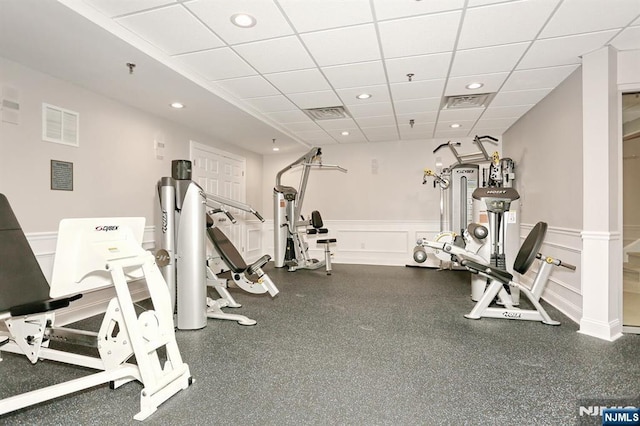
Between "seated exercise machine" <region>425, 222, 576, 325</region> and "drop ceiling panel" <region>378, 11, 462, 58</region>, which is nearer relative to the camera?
"drop ceiling panel" <region>378, 11, 462, 58</region>

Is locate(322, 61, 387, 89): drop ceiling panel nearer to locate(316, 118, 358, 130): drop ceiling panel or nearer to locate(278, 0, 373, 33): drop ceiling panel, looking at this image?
locate(278, 0, 373, 33): drop ceiling panel

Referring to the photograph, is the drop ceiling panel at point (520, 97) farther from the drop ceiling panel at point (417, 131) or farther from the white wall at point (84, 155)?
the white wall at point (84, 155)

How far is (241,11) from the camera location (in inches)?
87.0

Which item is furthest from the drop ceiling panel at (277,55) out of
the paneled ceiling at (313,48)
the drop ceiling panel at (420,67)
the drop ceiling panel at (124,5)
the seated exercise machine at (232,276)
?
the seated exercise machine at (232,276)

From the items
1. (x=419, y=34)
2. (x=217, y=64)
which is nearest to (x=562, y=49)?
(x=419, y=34)

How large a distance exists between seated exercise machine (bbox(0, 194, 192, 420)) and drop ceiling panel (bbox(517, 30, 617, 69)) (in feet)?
11.0

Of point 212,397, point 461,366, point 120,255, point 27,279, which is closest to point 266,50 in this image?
point 120,255

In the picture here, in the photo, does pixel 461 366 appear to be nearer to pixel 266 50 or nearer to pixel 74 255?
pixel 74 255

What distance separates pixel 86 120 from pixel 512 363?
435 cm

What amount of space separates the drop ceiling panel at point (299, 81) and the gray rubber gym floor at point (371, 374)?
7.89ft

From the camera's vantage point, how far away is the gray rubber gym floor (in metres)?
1.66

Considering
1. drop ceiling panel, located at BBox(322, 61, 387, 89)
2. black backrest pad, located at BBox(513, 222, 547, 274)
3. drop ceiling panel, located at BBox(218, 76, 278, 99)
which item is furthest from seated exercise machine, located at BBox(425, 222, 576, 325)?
drop ceiling panel, located at BBox(218, 76, 278, 99)

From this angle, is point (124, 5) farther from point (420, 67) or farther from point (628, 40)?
point (628, 40)

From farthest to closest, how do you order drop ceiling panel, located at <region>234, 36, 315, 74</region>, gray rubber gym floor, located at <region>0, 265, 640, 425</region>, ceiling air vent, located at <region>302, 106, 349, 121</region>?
ceiling air vent, located at <region>302, 106, 349, 121</region>, drop ceiling panel, located at <region>234, 36, 315, 74</region>, gray rubber gym floor, located at <region>0, 265, 640, 425</region>
